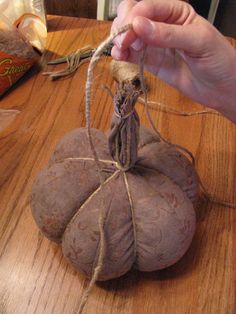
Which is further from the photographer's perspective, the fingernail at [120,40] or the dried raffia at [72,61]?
the dried raffia at [72,61]

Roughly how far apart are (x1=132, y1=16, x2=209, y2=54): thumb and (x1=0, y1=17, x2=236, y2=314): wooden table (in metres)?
0.27

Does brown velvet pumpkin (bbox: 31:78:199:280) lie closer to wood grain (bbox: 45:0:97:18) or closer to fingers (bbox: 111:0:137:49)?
fingers (bbox: 111:0:137:49)

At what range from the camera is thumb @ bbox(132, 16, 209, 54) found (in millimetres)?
381

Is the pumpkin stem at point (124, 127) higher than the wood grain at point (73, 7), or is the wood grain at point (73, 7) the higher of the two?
the pumpkin stem at point (124, 127)

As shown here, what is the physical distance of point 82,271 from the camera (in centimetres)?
46

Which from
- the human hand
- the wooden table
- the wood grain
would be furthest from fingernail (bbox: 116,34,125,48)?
the wood grain

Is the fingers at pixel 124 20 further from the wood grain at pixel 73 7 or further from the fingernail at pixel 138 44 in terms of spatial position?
the wood grain at pixel 73 7

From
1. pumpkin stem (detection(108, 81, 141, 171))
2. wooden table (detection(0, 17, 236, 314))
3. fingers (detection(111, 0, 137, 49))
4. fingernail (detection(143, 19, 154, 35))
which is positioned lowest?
wooden table (detection(0, 17, 236, 314))

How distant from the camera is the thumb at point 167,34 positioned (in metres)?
0.38

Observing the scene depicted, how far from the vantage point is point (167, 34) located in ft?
1.29

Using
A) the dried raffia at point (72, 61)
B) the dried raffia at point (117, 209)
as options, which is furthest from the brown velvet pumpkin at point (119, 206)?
the dried raffia at point (72, 61)

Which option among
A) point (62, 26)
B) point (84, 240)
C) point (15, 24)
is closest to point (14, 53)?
point (15, 24)

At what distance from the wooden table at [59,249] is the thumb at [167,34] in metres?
0.27

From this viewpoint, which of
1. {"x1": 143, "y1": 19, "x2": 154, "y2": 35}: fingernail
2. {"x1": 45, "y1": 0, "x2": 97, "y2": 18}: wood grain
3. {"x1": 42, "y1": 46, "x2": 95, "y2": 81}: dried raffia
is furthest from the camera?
{"x1": 45, "y1": 0, "x2": 97, "y2": 18}: wood grain
